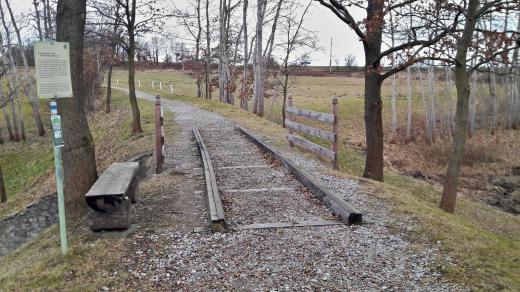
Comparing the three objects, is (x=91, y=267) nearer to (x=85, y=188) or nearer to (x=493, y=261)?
(x=85, y=188)

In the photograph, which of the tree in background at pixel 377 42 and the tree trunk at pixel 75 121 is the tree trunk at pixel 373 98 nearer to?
the tree in background at pixel 377 42

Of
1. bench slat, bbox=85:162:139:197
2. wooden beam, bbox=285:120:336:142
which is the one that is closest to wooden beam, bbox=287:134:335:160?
wooden beam, bbox=285:120:336:142

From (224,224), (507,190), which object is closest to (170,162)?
(224,224)

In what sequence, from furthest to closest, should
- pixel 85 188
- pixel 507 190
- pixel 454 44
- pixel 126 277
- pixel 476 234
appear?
pixel 507 190
pixel 454 44
pixel 85 188
pixel 476 234
pixel 126 277

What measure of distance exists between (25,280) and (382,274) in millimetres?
3685

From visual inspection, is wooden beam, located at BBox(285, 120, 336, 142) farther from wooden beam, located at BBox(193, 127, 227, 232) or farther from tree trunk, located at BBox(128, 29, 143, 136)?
tree trunk, located at BBox(128, 29, 143, 136)

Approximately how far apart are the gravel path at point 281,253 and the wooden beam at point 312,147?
2.49m

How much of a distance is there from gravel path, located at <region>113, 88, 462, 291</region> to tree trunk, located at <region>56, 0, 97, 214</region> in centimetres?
129

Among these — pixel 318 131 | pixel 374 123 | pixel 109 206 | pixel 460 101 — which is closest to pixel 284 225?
pixel 109 206

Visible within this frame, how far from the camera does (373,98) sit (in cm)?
1023

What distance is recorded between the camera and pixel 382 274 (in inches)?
171

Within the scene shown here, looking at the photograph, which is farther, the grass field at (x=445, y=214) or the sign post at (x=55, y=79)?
the sign post at (x=55, y=79)

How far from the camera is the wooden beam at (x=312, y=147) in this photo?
993cm

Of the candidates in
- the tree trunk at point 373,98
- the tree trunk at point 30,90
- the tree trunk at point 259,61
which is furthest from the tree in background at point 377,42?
the tree trunk at point 30,90
